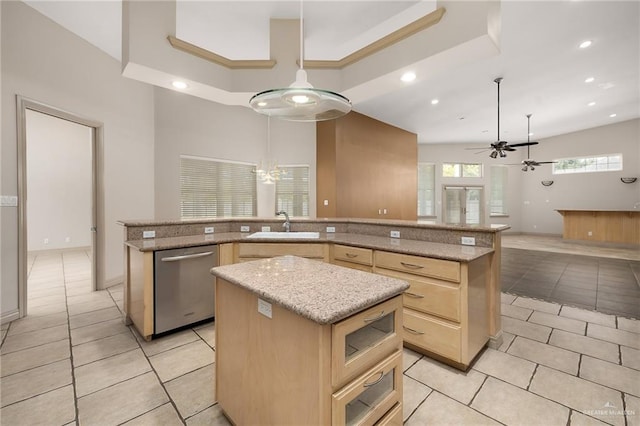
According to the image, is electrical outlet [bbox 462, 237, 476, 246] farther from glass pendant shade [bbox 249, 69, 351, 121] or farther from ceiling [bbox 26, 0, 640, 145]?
ceiling [bbox 26, 0, 640, 145]

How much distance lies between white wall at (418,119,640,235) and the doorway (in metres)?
0.23

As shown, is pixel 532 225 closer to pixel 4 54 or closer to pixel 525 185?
pixel 525 185

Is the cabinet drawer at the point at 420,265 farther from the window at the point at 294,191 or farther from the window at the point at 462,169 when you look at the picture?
the window at the point at 462,169

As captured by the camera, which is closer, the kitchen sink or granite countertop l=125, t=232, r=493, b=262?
granite countertop l=125, t=232, r=493, b=262

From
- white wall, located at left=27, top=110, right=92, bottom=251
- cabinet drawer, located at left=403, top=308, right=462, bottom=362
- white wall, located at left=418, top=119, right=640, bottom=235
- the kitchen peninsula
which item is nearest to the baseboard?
the kitchen peninsula

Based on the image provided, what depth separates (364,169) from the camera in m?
6.23

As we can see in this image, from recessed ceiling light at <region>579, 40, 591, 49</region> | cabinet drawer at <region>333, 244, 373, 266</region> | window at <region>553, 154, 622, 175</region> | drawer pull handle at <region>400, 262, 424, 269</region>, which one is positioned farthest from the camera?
window at <region>553, 154, 622, 175</region>

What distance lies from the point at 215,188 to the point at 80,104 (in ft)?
8.30

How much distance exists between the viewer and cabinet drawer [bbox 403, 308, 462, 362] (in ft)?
6.40

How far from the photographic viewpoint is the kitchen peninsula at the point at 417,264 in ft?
6.39

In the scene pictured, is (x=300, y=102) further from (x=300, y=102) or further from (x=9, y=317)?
(x=9, y=317)

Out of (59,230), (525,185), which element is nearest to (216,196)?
(59,230)

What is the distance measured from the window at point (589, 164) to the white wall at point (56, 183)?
1399 cm

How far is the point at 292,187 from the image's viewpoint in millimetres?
6242
